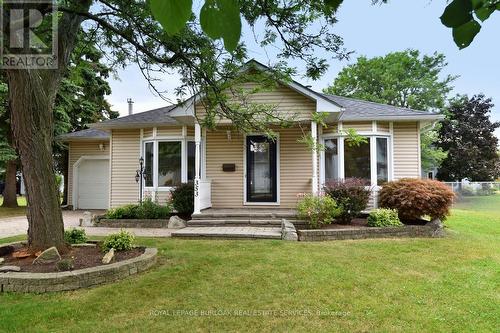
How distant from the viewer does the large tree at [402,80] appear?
26.9m

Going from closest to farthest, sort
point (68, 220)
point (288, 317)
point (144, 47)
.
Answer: point (288, 317) → point (144, 47) → point (68, 220)

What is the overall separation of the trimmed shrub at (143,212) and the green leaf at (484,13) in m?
9.56

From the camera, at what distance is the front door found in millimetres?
10641

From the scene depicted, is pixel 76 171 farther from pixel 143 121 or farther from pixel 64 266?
pixel 64 266

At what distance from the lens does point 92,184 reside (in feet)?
47.1

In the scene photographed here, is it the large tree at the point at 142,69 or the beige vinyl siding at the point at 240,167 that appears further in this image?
the beige vinyl siding at the point at 240,167

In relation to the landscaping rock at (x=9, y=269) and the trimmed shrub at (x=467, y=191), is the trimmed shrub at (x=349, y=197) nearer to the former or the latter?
the landscaping rock at (x=9, y=269)

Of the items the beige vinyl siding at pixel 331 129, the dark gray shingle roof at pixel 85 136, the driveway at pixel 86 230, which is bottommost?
the driveway at pixel 86 230

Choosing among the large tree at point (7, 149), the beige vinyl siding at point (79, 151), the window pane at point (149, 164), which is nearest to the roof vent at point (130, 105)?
the beige vinyl siding at point (79, 151)

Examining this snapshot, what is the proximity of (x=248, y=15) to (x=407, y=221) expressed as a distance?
6.98 metres

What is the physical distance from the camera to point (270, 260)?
5.75 metres

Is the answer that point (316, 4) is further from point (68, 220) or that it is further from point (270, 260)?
point (68, 220)

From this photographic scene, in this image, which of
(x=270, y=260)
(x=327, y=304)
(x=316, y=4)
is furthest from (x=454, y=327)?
(x=316, y=4)

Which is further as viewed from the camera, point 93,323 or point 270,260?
point 270,260
